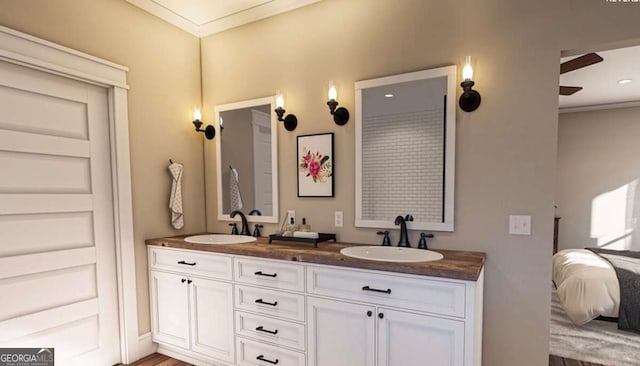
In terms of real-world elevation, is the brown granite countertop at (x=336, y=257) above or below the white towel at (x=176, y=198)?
below

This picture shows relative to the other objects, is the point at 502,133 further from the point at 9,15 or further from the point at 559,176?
the point at 559,176

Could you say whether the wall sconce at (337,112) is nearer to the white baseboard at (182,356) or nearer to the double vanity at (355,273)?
the double vanity at (355,273)

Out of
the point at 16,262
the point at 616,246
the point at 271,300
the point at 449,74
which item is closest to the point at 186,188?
the point at 16,262

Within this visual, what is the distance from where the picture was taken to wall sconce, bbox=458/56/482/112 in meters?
1.82

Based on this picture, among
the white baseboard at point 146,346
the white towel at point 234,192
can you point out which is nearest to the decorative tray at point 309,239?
the white towel at point 234,192

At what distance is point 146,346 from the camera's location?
246 cm

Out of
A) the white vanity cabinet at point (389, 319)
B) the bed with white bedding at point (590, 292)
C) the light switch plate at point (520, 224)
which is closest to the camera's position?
the white vanity cabinet at point (389, 319)

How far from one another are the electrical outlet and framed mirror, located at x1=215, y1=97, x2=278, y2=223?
0.54m

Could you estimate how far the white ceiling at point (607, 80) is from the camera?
292 cm

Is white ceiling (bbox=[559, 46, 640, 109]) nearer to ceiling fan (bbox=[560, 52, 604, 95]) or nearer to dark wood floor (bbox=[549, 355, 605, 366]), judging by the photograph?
ceiling fan (bbox=[560, 52, 604, 95])

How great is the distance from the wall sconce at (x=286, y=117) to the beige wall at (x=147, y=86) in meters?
0.96

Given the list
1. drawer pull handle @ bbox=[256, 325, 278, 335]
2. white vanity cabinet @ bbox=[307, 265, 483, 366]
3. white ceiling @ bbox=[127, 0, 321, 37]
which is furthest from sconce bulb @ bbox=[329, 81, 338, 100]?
drawer pull handle @ bbox=[256, 325, 278, 335]

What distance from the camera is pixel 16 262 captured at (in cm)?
182

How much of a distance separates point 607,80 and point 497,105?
3.06 meters
